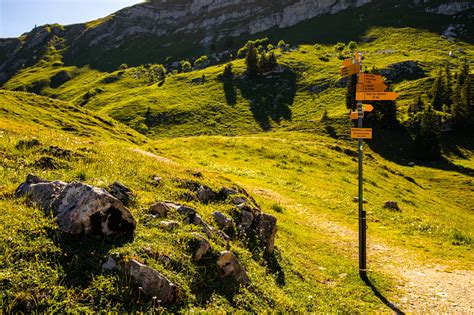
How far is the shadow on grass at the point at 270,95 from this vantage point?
10656 centimetres

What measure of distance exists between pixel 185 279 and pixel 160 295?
3.11 ft

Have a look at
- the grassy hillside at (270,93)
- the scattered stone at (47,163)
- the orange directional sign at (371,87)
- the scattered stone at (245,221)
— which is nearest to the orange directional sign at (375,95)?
the orange directional sign at (371,87)

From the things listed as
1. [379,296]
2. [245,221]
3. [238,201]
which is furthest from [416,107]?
[245,221]

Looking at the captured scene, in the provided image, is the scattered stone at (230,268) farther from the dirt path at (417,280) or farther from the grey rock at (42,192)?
the dirt path at (417,280)

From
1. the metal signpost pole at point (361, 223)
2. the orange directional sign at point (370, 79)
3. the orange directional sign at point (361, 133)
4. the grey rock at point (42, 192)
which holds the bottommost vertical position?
the metal signpost pole at point (361, 223)

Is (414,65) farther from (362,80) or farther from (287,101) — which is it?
(362,80)

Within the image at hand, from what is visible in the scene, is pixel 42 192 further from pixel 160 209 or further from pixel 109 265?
pixel 109 265

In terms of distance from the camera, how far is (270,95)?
119 meters

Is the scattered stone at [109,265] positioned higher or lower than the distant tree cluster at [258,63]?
lower

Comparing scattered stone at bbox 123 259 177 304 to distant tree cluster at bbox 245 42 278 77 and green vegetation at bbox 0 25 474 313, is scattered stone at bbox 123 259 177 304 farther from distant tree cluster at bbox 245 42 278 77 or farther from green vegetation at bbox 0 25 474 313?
distant tree cluster at bbox 245 42 278 77

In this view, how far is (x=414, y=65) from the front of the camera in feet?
389

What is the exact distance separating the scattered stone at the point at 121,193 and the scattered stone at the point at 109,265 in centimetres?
326

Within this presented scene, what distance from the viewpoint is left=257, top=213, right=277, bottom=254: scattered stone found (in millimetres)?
12633

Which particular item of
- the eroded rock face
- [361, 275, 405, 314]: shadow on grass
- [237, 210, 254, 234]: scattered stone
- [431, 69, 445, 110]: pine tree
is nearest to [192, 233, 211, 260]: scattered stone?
the eroded rock face
